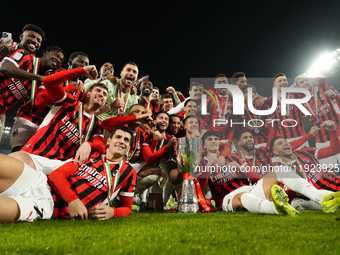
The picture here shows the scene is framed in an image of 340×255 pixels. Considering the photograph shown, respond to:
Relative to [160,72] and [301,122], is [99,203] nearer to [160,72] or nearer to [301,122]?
[301,122]

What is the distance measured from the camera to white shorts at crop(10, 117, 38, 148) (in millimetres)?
3416

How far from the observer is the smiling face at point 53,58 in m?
3.45

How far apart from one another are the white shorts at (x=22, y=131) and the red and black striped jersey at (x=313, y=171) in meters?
3.90

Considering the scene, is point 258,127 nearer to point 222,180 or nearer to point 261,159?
point 261,159

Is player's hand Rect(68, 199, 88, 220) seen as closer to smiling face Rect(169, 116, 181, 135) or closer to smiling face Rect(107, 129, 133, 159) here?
smiling face Rect(107, 129, 133, 159)

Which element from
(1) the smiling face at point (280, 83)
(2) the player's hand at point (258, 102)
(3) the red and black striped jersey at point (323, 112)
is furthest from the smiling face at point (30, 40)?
(3) the red and black striped jersey at point (323, 112)

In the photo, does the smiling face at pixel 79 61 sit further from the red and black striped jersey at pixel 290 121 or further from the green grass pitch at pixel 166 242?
the red and black striped jersey at pixel 290 121

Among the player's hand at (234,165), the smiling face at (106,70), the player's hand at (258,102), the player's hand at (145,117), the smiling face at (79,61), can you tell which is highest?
the smiling face at (106,70)

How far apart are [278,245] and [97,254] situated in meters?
0.92

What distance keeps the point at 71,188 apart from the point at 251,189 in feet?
7.95

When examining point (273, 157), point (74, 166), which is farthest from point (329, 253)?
point (273, 157)

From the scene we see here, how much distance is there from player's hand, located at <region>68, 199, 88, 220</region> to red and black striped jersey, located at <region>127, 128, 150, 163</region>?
2.09 metres

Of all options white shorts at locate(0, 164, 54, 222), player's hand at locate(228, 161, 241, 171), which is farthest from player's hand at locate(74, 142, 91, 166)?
player's hand at locate(228, 161, 241, 171)

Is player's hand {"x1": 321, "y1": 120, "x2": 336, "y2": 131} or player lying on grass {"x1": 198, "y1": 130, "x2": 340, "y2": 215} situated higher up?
player's hand {"x1": 321, "y1": 120, "x2": 336, "y2": 131}
